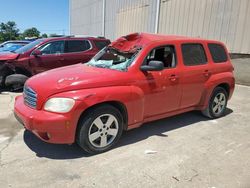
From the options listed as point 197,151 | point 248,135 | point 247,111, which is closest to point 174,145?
point 197,151

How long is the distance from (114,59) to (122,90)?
947 mm

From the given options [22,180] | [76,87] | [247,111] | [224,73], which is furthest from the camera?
[247,111]

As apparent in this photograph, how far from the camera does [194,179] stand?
3293 mm

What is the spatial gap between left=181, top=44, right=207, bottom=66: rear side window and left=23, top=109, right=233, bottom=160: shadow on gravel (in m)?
1.25

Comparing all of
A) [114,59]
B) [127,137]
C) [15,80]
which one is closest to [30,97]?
[114,59]

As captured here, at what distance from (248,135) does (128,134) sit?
2236 mm

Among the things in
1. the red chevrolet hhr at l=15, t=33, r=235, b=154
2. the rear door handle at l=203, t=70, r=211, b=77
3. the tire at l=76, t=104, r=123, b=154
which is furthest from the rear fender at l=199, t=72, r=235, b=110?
the tire at l=76, t=104, r=123, b=154

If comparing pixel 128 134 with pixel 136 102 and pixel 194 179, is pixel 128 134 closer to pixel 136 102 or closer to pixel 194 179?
pixel 136 102

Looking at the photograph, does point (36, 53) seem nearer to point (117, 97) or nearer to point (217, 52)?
point (117, 97)

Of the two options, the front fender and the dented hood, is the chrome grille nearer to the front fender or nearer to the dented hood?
the front fender

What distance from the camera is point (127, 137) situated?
4555 mm

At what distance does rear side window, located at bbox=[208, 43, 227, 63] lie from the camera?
18.1 feet

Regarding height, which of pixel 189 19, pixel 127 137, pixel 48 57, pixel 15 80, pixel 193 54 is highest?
pixel 189 19

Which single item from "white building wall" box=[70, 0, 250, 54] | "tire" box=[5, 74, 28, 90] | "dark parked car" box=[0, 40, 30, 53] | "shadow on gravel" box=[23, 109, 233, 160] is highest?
"white building wall" box=[70, 0, 250, 54]
